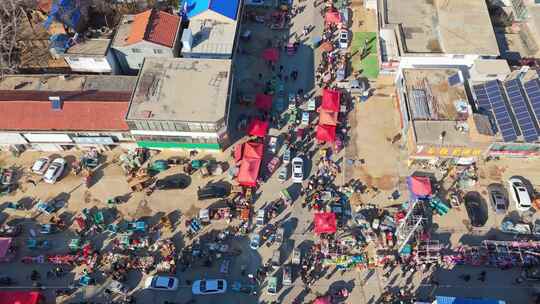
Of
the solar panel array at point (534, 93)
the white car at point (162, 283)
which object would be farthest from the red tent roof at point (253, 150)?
the solar panel array at point (534, 93)

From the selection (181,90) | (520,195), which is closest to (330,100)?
(181,90)

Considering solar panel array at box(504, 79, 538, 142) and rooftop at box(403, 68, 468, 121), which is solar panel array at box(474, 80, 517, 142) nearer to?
solar panel array at box(504, 79, 538, 142)

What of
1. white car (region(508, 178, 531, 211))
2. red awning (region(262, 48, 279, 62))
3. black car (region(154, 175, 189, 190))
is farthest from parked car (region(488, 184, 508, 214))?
black car (region(154, 175, 189, 190))

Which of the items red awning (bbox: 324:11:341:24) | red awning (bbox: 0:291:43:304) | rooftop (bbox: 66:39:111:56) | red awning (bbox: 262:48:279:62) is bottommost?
red awning (bbox: 0:291:43:304)

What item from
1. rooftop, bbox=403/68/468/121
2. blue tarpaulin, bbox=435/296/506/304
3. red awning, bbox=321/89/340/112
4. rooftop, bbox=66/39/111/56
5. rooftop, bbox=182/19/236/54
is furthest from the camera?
rooftop, bbox=182/19/236/54

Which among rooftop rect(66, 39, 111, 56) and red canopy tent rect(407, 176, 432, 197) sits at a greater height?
rooftop rect(66, 39, 111, 56)
